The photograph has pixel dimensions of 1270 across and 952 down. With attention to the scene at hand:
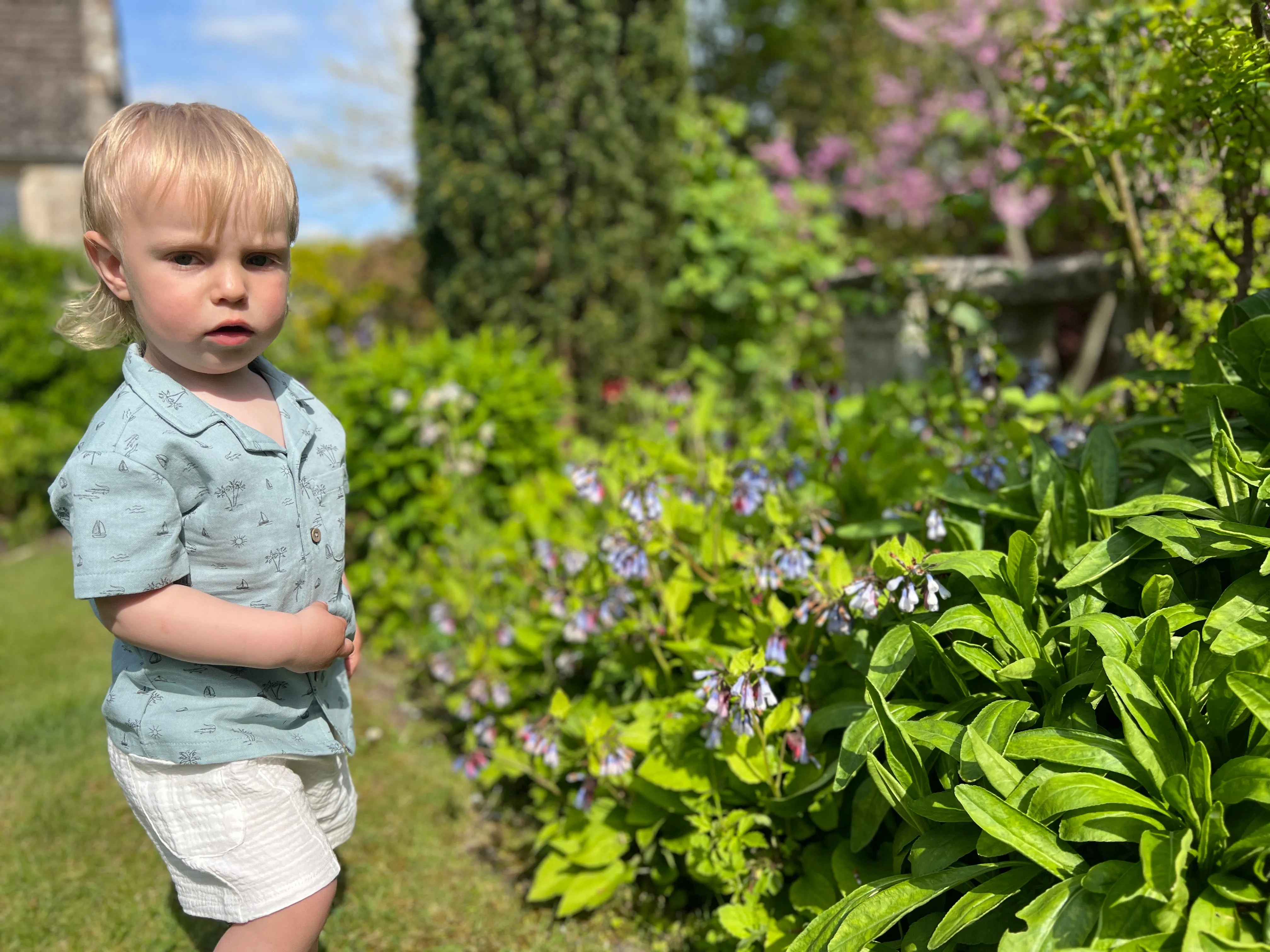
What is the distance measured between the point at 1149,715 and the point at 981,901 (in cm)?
40

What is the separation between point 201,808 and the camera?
65.1 inches

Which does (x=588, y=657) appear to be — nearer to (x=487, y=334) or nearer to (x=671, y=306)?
(x=487, y=334)

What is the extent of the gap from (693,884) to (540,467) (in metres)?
2.52

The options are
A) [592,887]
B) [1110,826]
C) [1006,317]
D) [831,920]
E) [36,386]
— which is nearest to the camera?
[1110,826]

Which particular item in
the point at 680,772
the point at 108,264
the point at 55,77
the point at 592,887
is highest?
the point at 108,264

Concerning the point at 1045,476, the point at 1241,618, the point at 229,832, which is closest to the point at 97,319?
the point at 229,832

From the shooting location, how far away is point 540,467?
466 cm

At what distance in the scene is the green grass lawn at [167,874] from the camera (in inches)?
91.9

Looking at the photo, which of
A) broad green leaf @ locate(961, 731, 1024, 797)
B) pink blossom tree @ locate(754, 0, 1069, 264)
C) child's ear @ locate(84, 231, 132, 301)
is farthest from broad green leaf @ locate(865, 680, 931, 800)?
pink blossom tree @ locate(754, 0, 1069, 264)

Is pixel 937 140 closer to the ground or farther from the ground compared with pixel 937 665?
farther from the ground

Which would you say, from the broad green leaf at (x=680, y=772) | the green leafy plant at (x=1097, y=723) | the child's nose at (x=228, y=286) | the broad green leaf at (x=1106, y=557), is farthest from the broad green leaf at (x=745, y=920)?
the child's nose at (x=228, y=286)

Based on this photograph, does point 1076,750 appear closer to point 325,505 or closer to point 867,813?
point 867,813

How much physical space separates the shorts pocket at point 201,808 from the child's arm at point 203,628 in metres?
0.23

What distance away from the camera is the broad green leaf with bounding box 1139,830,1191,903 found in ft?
4.24
